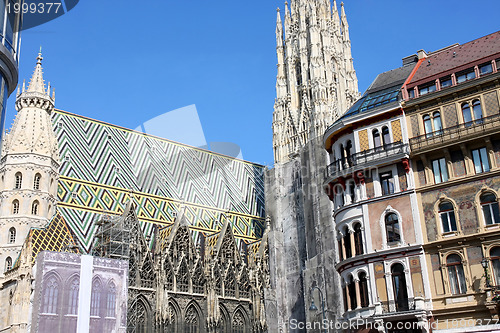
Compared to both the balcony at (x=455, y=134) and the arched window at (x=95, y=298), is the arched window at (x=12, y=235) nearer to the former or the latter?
the arched window at (x=95, y=298)

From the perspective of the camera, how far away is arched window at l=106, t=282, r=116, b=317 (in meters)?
37.9

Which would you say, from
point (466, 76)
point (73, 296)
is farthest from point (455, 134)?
point (73, 296)

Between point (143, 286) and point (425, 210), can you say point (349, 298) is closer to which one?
point (425, 210)

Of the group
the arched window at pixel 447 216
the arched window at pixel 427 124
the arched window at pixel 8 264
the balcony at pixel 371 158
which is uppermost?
the arched window at pixel 427 124

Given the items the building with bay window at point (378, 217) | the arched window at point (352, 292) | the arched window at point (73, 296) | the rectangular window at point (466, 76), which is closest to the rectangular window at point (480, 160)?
the building with bay window at point (378, 217)

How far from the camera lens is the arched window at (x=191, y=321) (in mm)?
44438

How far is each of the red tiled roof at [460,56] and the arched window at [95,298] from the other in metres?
24.4

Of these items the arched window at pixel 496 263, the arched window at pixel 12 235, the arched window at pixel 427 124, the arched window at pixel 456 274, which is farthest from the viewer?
the arched window at pixel 12 235

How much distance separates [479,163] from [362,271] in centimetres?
535

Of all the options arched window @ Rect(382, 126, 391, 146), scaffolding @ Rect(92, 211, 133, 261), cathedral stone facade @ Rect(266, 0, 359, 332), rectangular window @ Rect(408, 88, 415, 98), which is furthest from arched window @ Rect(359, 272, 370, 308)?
scaffolding @ Rect(92, 211, 133, 261)

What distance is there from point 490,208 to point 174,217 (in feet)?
115

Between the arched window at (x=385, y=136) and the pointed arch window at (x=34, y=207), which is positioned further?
the pointed arch window at (x=34, y=207)

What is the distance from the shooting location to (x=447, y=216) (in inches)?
774

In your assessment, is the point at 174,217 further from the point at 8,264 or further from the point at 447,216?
the point at 447,216
